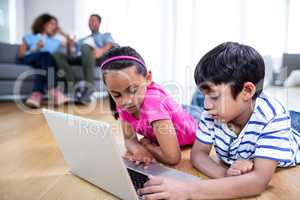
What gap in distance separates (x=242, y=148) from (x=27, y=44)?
8.10 feet

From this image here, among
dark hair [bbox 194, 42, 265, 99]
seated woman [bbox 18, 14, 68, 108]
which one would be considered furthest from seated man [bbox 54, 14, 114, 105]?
dark hair [bbox 194, 42, 265, 99]

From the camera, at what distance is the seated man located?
2562mm

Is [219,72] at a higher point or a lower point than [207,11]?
lower

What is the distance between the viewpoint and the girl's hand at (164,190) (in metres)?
0.56

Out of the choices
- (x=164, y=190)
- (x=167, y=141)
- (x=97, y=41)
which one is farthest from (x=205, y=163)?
(x=97, y=41)

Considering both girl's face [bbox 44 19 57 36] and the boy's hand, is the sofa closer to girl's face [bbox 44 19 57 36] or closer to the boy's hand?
girl's face [bbox 44 19 57 36]

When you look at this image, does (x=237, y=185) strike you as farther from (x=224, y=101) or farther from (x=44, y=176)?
(x=44, y=176)

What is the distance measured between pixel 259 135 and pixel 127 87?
0.35 metres

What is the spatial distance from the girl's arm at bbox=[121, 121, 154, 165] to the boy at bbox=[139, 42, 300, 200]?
23cm

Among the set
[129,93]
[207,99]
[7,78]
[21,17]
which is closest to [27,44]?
[7,78]

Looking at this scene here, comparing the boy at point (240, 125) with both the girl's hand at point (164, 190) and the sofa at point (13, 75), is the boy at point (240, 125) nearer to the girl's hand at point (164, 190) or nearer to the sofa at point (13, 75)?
the girl's hand at point (164, 190)

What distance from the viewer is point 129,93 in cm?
80

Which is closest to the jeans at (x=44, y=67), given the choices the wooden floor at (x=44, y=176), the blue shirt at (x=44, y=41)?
the blue shirt at (x=44, y=41)

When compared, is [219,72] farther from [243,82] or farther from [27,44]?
[27,44]
